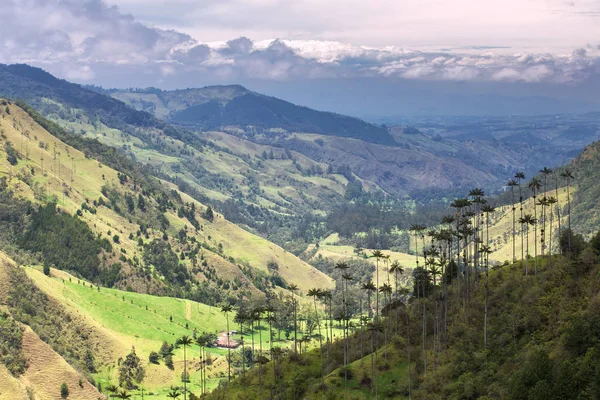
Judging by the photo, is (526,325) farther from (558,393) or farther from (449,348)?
(558,393)

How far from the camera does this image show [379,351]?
130875 mm

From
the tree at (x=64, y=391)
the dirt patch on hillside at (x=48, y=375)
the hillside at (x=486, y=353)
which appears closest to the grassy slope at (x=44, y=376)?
the dirt patch on hillside at (x=48, y=375)

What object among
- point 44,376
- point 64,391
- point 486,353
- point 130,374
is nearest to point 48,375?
point 44,376

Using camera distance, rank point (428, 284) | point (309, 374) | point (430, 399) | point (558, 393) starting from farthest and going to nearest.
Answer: point (428, 284)
point (309, 374)
point (430, 399)
point (558, 393)

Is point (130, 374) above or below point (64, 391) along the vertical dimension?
below

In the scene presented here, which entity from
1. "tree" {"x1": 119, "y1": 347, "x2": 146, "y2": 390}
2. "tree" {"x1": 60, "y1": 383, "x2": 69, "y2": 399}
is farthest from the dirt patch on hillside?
"tree" {"x1": 119, "y1": 347, "x2": 146, "y2": 390}

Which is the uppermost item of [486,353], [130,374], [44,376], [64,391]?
[486,353]

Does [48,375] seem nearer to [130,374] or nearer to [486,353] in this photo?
[130,374]

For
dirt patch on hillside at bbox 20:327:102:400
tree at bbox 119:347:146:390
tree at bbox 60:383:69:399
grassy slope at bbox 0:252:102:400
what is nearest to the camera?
grassy slope at bbox 0:252:102:400

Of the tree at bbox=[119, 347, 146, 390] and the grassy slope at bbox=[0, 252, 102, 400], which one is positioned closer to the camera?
the grassy slope at bbox=[0, 252, 102, 400]

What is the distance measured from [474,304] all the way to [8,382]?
114m

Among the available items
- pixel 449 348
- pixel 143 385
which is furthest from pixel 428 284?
pixel 143 385

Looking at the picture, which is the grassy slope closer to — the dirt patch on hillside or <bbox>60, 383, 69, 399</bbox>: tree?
the dirt patch on hillside

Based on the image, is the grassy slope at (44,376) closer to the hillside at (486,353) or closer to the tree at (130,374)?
the tree at (130,374)
